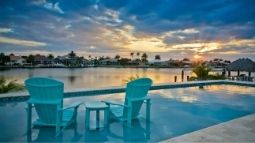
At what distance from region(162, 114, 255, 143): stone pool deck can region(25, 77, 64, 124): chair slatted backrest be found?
1.95 metres

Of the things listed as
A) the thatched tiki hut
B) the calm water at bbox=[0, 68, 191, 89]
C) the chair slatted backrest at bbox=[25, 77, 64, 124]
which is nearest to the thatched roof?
the thatched tiki hut

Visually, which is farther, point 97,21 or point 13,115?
point 97,21

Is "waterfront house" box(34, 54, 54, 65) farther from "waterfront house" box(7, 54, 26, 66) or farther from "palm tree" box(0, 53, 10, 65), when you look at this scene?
"palm tree" box(0, 53, 10, 65)

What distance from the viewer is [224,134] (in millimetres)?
4434

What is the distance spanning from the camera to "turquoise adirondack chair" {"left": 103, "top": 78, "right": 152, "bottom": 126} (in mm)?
5059

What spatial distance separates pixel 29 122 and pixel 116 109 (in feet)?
5.44

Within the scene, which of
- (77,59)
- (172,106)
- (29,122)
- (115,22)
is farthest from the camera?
(77,59)

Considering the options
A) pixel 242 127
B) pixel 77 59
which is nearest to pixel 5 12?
pixel 242 127

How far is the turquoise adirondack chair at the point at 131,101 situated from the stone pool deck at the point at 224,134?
1.21 metres

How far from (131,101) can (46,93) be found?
1.55 meters

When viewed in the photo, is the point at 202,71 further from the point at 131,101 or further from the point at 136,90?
the point at 131,101

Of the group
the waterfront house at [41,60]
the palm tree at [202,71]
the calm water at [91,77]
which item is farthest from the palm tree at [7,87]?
the waterfront house at [41,60]

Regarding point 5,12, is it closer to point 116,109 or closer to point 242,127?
point 116,109

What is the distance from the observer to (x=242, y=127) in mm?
4953
